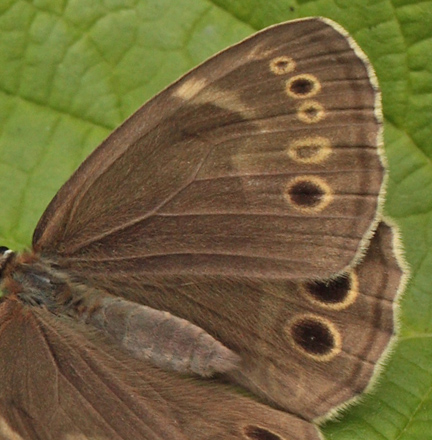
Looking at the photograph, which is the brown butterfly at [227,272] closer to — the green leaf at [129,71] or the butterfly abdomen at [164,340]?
the butterfly abdomen at [164,340]

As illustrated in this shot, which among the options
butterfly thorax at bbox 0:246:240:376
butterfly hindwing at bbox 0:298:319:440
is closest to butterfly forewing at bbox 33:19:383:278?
butterfly thorax at bbox 0:246:240:376

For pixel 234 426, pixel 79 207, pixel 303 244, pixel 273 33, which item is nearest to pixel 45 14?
pixel 79 207

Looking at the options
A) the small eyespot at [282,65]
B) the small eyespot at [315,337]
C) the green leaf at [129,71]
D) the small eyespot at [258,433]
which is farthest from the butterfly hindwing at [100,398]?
the small eyespot at [282,65]

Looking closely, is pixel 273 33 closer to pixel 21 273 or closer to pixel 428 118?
pixel 428 118

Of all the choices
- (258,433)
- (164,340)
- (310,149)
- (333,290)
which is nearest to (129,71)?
(310,149)

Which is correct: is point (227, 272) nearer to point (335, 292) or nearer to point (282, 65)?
point (335, 292)
